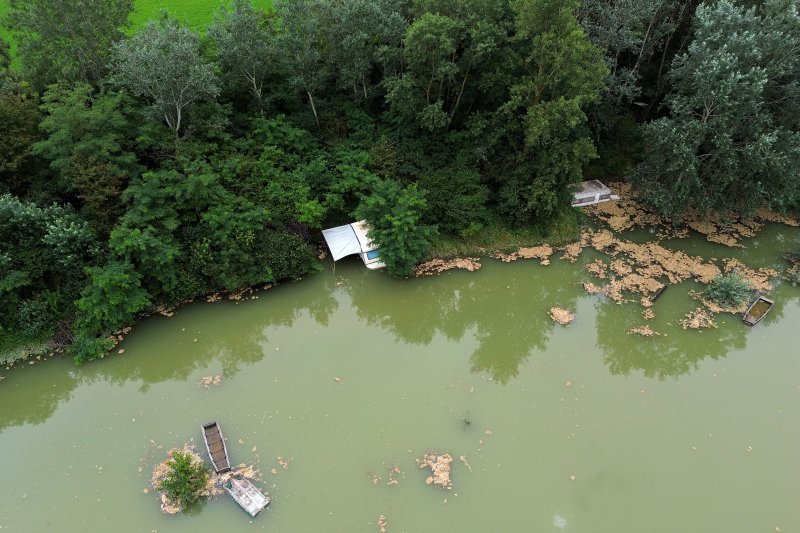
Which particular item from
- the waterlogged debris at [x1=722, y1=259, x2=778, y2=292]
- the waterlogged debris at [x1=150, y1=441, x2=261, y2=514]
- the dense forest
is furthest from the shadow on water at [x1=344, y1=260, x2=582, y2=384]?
the waterlogged debris at [x1=150, y1=441, x2=261, y2=514]

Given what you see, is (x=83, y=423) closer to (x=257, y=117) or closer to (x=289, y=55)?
(x=257, y=117)

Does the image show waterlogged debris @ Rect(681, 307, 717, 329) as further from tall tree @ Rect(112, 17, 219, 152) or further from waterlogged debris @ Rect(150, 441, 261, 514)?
tall tree @ Rect(112, 17, 219, 152)

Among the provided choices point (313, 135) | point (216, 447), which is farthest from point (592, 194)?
point (216, 447)

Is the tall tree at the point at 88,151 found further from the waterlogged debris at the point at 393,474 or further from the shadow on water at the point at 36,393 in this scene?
the waterlogged debris at the point at 393,474

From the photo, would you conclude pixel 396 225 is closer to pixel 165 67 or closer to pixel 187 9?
pixel 165 67

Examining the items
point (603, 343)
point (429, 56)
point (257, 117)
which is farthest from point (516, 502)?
point (257, 117)

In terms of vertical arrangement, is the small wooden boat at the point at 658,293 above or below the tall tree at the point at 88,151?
below

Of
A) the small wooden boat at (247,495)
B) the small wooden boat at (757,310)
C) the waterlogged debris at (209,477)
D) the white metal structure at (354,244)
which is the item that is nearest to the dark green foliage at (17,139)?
the white metal structure at (354,244)
